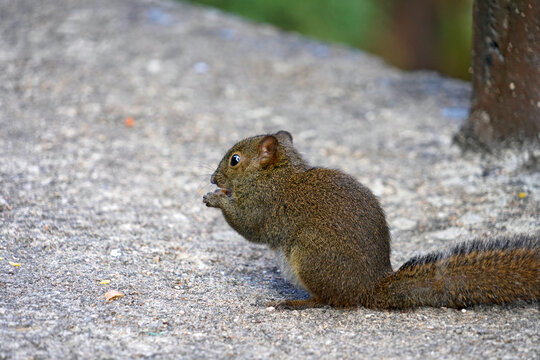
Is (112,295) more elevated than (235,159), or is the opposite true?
(235,159)

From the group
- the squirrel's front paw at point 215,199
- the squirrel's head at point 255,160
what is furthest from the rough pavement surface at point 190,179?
the squirrel's head at point 255,160

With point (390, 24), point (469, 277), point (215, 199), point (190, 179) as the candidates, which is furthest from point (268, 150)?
point (390, 24)

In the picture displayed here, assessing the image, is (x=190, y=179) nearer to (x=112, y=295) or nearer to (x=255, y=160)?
(x=255, y=160)

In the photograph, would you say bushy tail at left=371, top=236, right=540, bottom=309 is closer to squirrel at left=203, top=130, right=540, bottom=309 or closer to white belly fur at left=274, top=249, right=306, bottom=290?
squirrel at left=203, top=130, right=540, bottom=309

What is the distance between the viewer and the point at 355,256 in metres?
3.46

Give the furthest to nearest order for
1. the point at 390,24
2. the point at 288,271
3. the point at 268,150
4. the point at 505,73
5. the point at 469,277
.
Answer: the point at 390,24
the point at 505,73
the point at 268,150
the point at 288,271
the point at 469,277

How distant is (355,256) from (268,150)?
0.84 metres

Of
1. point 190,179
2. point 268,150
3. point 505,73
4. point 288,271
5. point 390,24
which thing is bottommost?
point 190,179

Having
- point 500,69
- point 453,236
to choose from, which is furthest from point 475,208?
point 500,69

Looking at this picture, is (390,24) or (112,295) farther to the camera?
(390,24)

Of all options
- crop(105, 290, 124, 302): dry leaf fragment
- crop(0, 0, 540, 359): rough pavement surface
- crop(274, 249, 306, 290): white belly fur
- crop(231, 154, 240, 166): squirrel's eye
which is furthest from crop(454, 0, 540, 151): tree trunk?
crop(105, 290, 124, 302): dry leaf fragment

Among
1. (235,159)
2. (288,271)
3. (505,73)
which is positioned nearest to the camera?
(288,271)

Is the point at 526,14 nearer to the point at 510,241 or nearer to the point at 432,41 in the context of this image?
the point at 510,241

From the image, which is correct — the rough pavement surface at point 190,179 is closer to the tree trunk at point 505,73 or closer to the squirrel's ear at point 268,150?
the tree trunk at point 505,73
